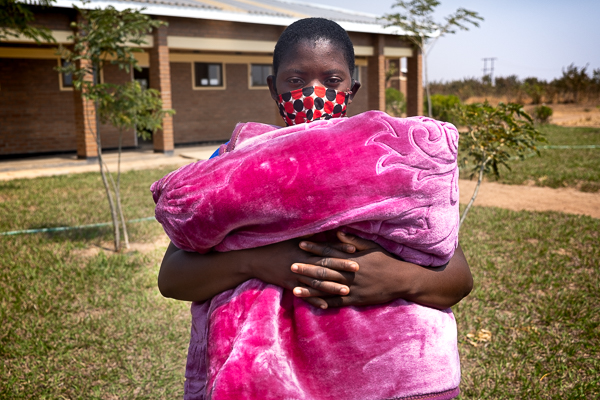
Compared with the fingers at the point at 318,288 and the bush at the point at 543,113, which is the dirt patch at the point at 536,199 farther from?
the bush at the point at 543,113

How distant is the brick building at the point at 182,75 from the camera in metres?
13.5

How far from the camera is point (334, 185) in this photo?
956 mm

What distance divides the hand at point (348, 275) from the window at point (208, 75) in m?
17.6

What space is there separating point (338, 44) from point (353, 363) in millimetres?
765

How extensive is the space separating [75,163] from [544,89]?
32.3 meters

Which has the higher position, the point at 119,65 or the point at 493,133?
the point at 119,65

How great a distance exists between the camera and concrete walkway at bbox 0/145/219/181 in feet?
38.9

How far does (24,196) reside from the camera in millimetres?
8867

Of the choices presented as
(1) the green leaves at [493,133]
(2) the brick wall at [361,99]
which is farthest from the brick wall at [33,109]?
(1) the green leaves at [493,133]

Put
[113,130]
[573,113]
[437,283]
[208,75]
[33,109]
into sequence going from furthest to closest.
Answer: [573,113] → [208,75] → [113,130] → [33,109] → [437,283]

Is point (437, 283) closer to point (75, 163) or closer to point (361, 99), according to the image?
point (75, 163)

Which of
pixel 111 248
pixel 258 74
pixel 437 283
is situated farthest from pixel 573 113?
pixel 437 283

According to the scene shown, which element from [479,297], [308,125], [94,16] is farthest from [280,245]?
[94,16]

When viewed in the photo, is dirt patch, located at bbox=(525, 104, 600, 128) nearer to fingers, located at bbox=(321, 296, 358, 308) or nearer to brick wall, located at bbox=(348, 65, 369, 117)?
brick wall, located at bbox=(348, 65, 369, 117)
